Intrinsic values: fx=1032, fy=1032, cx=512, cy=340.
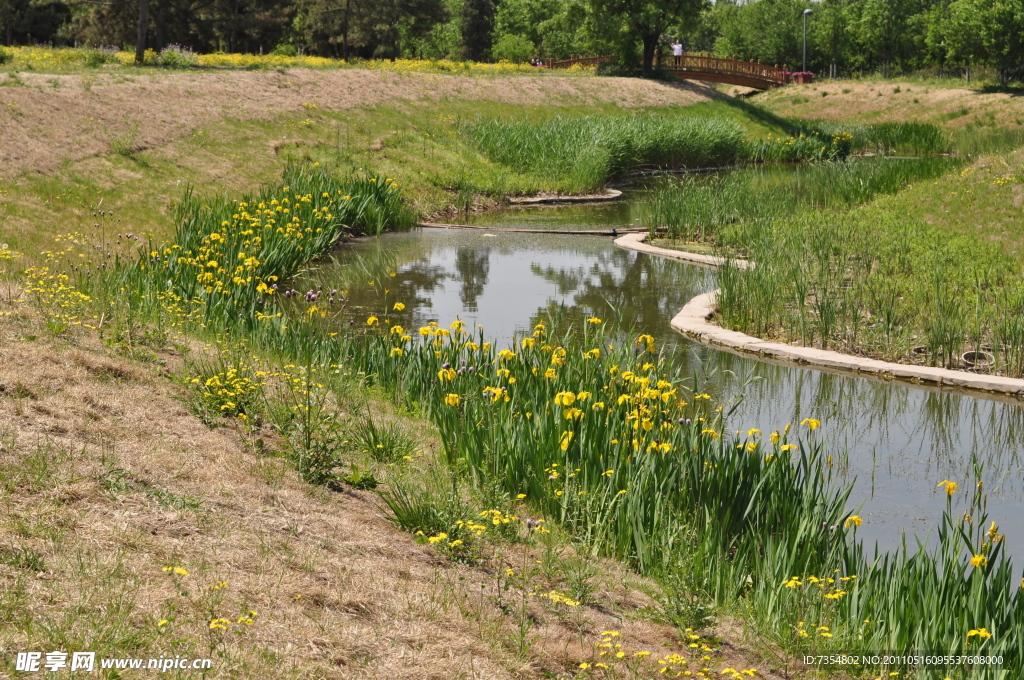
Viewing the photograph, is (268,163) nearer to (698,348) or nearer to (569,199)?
(569,199)

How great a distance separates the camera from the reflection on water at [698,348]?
8109 millimetres

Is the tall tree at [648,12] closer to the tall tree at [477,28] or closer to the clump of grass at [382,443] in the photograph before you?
the tall tree at [477,28]

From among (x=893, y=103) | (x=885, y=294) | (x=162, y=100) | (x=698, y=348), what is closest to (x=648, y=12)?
(x=893, y=103)

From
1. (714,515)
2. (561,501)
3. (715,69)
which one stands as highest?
(715,69)

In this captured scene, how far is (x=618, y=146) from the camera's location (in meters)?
29.8

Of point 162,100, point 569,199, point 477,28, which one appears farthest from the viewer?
point 477,28

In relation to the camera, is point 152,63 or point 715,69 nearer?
point 152,63

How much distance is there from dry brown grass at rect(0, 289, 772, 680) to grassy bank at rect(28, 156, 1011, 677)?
0.72 feet

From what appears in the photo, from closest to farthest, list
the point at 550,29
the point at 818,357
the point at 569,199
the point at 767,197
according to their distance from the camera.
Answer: the point at 818,357
the point at 767,197
the point at 569,199
the point at 550,29

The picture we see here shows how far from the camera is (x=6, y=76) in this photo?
22812mm

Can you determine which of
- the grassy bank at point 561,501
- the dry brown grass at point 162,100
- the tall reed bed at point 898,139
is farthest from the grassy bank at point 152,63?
the grassy bank at point 561,501

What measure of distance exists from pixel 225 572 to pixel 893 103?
5537cm

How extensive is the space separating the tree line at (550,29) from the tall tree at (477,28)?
0.08 metres

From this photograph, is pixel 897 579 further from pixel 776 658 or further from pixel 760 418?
pixel 760 418
